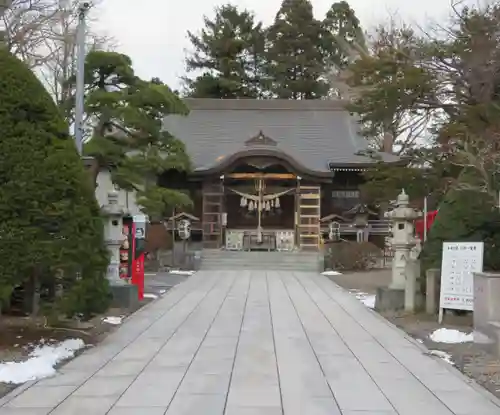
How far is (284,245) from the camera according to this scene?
24.3 metres

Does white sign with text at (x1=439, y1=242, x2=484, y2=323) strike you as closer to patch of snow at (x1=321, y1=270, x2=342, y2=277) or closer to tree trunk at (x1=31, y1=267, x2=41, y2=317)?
tree trunk at (x1=31, y1=267, x2=41, y2=317)

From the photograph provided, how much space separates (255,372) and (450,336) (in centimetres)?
323

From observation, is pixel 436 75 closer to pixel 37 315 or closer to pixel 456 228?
pixel 456 228

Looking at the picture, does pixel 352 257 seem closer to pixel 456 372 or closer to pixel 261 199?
pixel 261 199

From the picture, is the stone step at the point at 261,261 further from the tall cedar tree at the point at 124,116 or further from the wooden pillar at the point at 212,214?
the tall cedar tree at the point at 124,116

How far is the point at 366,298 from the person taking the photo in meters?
13.0

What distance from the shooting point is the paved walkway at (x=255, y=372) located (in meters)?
4.94

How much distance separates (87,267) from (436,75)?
784 cm

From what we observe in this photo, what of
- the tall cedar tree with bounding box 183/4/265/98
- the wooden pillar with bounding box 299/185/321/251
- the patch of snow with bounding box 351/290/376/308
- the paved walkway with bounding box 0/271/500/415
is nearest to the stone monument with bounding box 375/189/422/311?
the patch of snow with bounding box 351/290/376/308

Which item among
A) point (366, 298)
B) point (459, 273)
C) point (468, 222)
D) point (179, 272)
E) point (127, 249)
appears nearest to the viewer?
point (459, 273)

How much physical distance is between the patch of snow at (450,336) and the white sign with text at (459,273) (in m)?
0.62

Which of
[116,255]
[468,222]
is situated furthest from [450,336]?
[116,255]

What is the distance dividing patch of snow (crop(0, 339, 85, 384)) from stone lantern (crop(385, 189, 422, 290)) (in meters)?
6.26

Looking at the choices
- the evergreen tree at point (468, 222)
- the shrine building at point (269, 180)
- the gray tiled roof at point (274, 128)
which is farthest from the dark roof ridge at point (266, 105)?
the evergreen tree at point (468, 222)
